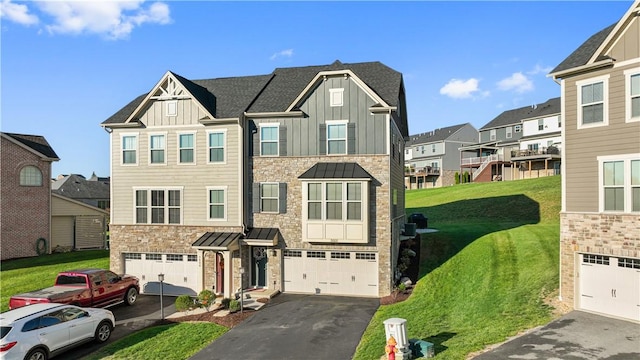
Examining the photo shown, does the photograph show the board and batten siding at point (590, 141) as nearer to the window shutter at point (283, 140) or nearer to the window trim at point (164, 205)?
the window shutter at point (283, 140)

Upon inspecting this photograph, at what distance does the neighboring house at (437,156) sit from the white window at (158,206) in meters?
42.9

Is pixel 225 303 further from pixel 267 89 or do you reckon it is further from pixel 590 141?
pixel 590 141

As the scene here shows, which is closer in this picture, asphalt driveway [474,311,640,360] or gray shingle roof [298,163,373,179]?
asphalt driveway [474,311,640,360]

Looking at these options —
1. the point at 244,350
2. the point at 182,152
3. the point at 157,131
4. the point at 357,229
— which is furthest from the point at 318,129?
the point at 244,350

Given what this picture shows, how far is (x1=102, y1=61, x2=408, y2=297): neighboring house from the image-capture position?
19938 millimetres

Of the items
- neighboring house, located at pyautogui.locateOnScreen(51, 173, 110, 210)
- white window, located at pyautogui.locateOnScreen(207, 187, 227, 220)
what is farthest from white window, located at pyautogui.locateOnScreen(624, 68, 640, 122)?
neighboring house, located at pyautogui.locateOnScreen(51, 173, 110, 210)

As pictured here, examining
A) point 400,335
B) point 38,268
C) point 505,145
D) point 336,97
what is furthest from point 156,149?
point 505,145

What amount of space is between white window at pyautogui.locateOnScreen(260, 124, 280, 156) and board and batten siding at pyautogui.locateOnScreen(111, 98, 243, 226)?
1308 mm

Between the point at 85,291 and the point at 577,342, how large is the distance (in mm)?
18946

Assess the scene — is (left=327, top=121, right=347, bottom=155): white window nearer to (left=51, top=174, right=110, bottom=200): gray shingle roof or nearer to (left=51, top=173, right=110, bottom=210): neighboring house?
(left=51, top=173, right=110, bottom=210): neighboring house

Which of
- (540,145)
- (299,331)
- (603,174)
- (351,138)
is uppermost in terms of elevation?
(540,145)

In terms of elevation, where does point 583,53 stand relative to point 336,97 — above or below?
above

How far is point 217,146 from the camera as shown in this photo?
21781 millimetres

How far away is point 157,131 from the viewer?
2252cm
